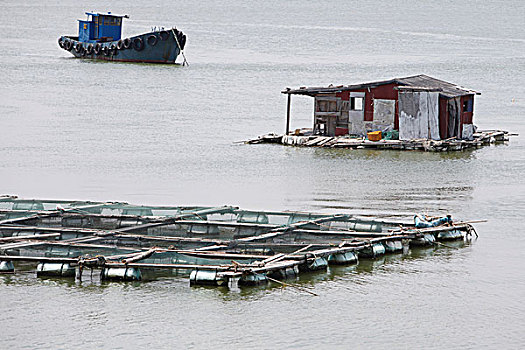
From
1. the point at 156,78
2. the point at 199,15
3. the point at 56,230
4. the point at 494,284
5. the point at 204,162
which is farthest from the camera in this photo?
the point at 199,15

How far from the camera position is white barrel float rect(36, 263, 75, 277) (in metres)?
18.9

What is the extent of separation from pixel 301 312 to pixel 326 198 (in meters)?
11.8

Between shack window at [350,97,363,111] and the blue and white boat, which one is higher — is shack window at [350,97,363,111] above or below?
below

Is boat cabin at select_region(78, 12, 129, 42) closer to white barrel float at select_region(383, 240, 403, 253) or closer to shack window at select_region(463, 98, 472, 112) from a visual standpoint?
shack window at select_region(463, 98, 472, 112)

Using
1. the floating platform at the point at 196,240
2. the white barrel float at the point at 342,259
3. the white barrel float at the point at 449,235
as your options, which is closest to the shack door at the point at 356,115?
the floating platform at the point at 196,240

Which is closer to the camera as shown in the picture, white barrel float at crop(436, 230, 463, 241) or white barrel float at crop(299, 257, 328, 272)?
white barrel float at crop(299, 257, 328, 272)

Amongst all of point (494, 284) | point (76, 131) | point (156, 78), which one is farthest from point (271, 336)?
point (156, 78)

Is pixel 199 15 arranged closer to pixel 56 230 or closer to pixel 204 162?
pixel 204 162


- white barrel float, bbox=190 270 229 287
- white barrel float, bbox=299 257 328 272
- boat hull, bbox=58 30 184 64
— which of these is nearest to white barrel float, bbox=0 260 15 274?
white barrel float, bbox=190 270 229 287

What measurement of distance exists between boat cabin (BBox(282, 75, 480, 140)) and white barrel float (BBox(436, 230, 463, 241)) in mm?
17055

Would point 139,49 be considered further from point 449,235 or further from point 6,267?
point 6,267

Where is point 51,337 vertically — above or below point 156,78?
below

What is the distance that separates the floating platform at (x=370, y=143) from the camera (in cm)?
3944

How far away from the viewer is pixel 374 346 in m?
16.0
